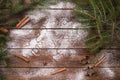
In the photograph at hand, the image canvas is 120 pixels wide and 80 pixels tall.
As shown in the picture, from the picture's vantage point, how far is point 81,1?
2.44m

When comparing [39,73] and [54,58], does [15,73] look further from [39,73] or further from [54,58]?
[54,58]

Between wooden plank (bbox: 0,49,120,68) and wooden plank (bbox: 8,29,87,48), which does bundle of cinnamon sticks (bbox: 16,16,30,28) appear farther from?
wooden plank (bbox: 0,49,120,68)

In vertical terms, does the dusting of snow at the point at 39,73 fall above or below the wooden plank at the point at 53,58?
below

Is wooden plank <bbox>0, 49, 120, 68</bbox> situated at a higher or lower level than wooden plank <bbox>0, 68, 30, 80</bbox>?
higher

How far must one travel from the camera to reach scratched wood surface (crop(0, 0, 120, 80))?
2.46 metres

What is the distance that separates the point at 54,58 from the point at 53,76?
0.14 m

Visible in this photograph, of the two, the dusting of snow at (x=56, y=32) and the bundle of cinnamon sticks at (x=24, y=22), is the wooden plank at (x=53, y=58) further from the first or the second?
the bundle of cinnamon sticks at (x=24, y=22)

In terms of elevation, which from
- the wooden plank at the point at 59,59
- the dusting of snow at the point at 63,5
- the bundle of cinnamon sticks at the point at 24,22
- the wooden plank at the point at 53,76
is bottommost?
the wooden plank at the point at 53,76

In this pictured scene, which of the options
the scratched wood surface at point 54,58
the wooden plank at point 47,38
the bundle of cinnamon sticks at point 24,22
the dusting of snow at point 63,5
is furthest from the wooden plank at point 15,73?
the dusting of snow at point 63,5

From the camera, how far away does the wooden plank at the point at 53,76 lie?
2.46 metres

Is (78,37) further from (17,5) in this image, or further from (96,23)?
(17,5)

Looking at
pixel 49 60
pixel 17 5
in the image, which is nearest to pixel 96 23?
pixel 49 60

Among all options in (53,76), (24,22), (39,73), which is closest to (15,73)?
(39,73)

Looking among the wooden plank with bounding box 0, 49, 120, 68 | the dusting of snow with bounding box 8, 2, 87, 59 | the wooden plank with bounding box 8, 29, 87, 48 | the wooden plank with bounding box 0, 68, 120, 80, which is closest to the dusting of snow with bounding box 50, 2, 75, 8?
the dusting of snow with bounding box 8, 2, 87, 59
